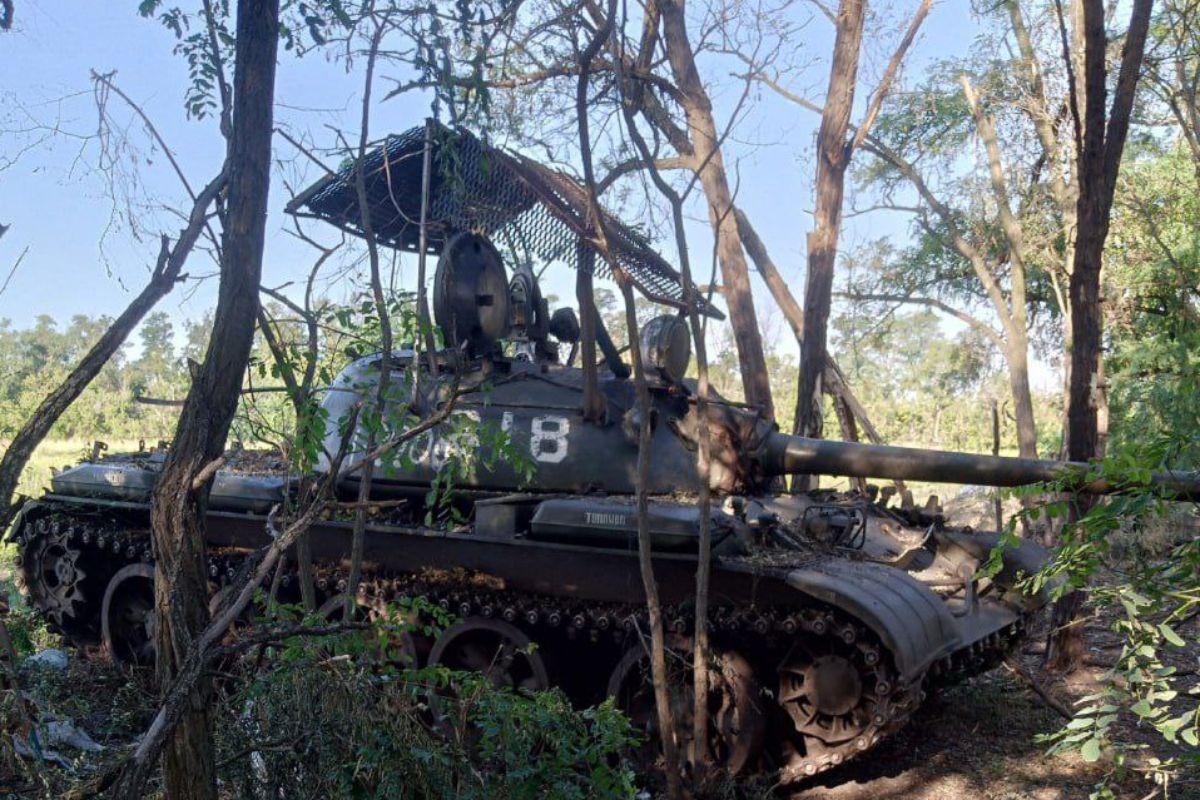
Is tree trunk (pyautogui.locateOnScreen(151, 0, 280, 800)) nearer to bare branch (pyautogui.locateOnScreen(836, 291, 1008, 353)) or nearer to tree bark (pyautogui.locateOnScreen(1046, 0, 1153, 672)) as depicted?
tree bark (pyautogui.locateOnScreen(1046, 0, 1153, 672))

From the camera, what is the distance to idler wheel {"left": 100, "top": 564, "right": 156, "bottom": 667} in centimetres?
873

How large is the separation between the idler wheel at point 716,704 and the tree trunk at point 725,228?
646 cm

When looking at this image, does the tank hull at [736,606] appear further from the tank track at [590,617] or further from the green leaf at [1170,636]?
the green leaf at [1170,636]

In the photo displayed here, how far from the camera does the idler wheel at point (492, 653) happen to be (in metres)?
6.99

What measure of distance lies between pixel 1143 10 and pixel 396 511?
5.79 metres

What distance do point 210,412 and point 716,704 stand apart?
13.5 ft

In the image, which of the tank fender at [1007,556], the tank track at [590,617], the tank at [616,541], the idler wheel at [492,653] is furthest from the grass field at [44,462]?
the tank fender at [1007,556]

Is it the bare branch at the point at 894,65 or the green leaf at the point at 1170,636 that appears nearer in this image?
the green leaf at the point at 1170,636

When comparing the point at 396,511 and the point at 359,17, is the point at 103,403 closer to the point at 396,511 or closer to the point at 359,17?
the point at 396,511

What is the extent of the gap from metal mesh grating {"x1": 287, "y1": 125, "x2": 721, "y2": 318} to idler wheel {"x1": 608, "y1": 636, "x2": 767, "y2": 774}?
79.7 inches

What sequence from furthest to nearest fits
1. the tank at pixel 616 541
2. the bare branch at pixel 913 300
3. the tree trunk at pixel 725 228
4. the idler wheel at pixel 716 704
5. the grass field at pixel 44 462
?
1. the bare branch at pixel 913 300
2. the grass field at pixel 44 462
3. the tree trunk at pixel 725 228
4. the idler wheel at pixel 716 704
5. the tank at pixel 616 541

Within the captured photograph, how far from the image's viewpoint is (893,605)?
237 inches

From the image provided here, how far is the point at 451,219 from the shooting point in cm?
713

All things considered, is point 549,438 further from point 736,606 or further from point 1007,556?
point 1007,556
